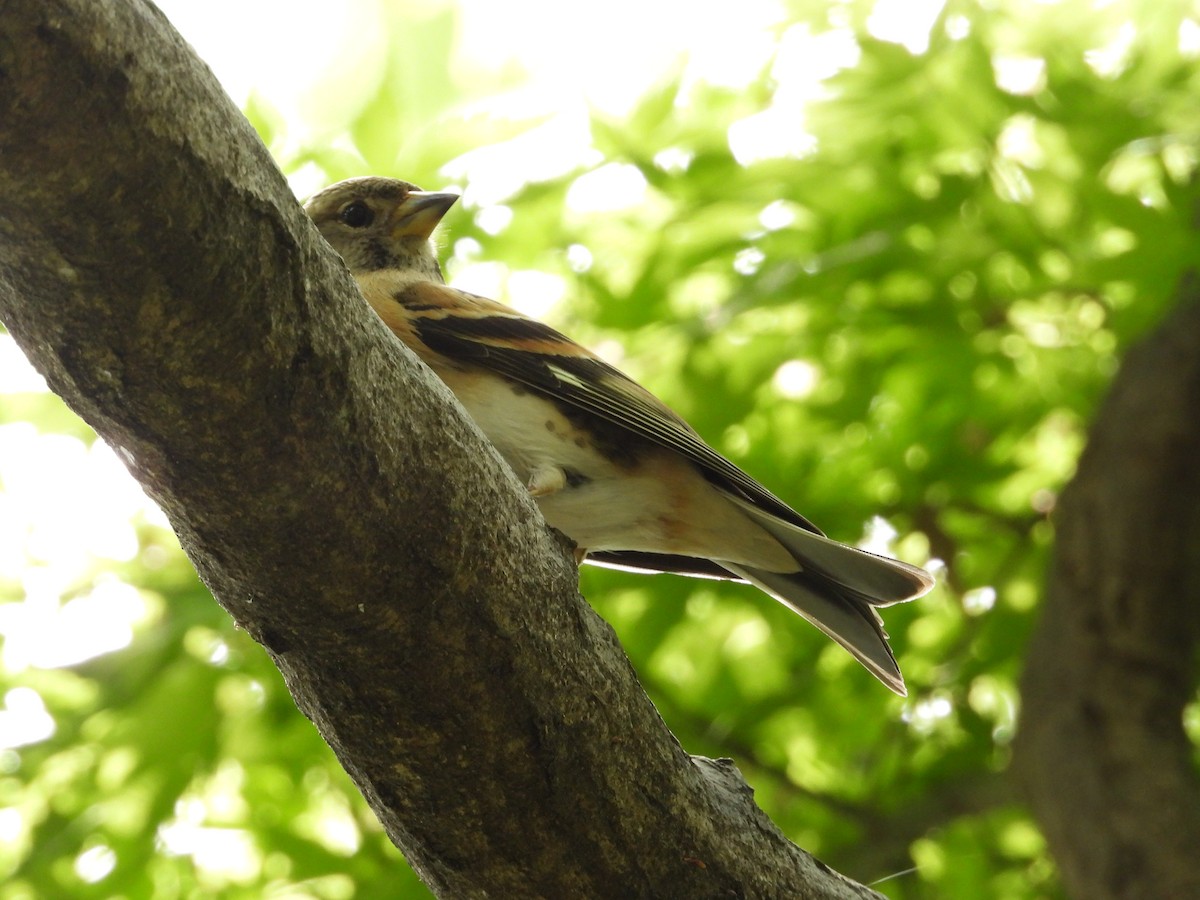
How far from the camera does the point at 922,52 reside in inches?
181

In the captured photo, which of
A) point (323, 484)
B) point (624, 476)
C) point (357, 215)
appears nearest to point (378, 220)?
point (357, 215)

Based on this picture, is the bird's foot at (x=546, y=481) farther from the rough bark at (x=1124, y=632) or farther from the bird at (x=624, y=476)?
the rough bark at (x=1124, y=632)

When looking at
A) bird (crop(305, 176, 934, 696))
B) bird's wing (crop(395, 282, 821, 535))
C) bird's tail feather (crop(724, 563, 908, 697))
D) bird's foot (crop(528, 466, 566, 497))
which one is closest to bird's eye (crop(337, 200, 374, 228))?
bird (crop(305, 176, 934, 696))

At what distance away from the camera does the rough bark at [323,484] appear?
1.76 metres

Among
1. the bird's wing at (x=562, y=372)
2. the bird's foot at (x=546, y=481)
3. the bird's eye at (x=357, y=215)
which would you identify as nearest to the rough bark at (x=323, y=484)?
the bird's foot at (x=546, y=481)

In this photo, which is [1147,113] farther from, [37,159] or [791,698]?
[37,159]

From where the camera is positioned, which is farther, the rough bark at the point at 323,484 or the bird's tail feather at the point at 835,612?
the bird's tail feather at the point at 835,612

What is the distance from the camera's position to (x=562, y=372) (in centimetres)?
370

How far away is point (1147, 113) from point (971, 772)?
8.79 feet

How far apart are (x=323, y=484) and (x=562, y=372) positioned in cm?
168

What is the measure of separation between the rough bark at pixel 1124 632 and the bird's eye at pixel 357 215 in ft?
9.54

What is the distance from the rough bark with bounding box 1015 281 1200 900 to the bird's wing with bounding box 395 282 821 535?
1.69 meters

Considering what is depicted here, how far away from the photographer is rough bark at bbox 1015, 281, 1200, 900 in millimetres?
4738

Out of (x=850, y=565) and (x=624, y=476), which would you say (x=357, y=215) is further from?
(x=850, y=565)
